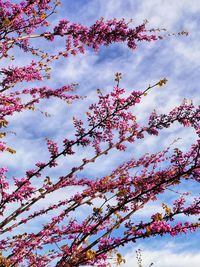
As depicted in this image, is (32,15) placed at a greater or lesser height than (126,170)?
greater

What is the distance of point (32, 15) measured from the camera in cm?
883

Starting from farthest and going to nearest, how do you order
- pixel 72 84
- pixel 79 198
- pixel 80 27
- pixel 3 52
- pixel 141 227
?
pixel 72 84, pixel 80 27, pixel 3 52, pixel 79 198, pixel 141 227

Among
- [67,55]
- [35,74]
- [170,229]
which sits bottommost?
[170,229]

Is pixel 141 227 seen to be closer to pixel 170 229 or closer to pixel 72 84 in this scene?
pixel 170 229

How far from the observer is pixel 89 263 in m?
5.64

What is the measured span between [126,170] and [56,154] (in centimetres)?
132

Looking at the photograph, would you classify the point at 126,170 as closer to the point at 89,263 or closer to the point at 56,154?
the point at 56,154

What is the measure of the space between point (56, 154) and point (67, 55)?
3.41m

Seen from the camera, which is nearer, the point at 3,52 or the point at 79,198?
the point at 79,198

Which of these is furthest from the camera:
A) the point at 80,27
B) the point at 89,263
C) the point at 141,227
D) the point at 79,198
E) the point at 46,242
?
the point at 80,27

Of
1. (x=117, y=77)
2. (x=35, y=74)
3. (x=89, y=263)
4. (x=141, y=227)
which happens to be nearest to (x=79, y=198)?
(x=89, y=263)

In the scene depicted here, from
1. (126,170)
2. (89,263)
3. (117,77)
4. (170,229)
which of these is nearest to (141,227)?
(170,229)

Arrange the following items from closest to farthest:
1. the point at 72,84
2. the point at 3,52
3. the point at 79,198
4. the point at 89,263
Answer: the point at 89,263 < the point at 79,198 < the point at 3,52 < the point at 72,84

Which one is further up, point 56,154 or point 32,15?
point 32,15
